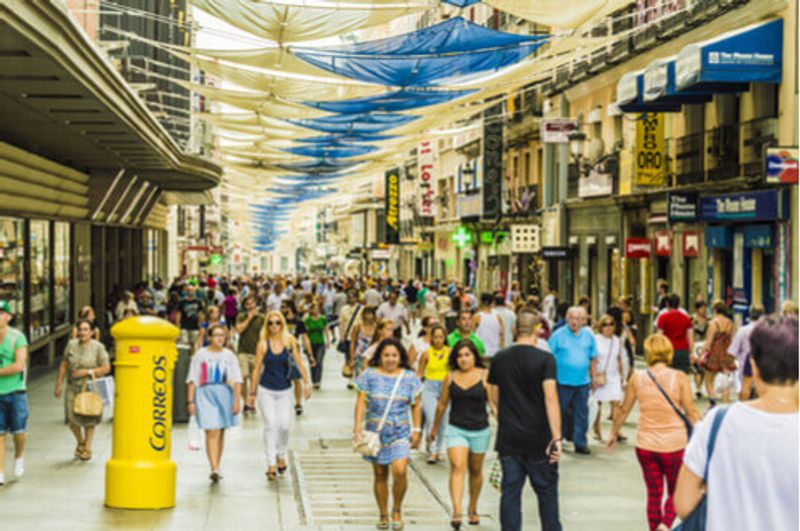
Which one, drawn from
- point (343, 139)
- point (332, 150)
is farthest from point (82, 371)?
point (332, 150)

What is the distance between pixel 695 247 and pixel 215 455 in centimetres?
1711

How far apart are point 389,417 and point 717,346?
30.0 feet

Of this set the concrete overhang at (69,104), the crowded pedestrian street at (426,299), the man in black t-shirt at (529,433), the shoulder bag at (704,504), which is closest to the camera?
the shoulder bag at (704,504)

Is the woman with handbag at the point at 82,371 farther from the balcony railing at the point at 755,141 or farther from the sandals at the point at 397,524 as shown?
the balcony railing at the point at 755,141

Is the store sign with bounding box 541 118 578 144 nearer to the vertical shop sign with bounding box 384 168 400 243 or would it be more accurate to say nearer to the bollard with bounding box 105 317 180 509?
the bollard with bounding box 105 317 180 509

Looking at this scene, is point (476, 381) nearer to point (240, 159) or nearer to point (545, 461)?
point (545, 461)

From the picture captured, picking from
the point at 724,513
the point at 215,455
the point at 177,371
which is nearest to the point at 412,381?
the point at 215,455

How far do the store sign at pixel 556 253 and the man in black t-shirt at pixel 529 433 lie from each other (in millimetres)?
29435

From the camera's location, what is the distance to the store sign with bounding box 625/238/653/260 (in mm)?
30000

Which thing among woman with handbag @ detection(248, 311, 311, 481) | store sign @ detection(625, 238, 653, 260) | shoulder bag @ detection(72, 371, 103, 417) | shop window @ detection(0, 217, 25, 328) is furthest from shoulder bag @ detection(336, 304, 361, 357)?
store sign @ detection(625, 238, 653, 260)

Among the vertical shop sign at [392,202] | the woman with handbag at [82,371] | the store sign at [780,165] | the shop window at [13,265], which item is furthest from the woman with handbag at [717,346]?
the vertical shop sign at [392,202]

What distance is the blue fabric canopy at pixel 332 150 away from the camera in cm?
4296

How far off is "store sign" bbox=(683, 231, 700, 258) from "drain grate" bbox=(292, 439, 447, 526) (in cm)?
1449

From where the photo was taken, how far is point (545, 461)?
8695mm
